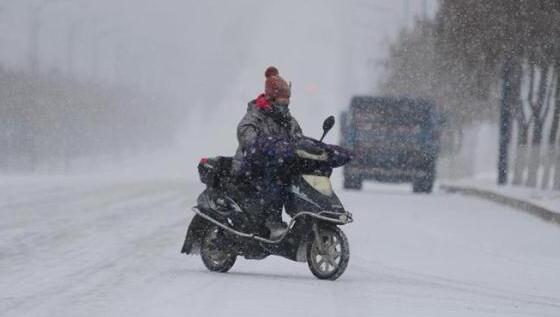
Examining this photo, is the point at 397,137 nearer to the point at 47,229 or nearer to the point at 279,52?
the point at 47,229

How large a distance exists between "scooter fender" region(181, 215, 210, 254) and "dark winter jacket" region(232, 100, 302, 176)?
0.74 metres

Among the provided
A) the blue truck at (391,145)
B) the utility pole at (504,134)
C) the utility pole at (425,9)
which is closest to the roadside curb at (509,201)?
the utility pole at (504,134)

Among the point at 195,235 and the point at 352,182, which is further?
the point at 352,182

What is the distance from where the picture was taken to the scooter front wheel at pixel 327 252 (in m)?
11.1

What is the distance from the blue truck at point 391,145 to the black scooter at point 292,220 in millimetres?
21211

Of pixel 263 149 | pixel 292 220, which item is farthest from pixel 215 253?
pixel 263 149

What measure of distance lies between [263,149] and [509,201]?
16544mm

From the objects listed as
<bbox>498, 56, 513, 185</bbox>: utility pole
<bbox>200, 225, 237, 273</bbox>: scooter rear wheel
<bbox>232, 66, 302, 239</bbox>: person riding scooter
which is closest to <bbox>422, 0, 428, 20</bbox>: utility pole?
<bbox>498, 56, 513, 185</bbox>: utility pole

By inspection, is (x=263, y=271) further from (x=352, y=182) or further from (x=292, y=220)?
(x=352, y=182)

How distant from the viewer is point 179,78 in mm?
183625

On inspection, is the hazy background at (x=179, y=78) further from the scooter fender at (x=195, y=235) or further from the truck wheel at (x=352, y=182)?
the scooter fender at (x=195, y=235)

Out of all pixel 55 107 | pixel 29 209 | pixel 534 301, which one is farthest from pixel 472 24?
pixel 55 107

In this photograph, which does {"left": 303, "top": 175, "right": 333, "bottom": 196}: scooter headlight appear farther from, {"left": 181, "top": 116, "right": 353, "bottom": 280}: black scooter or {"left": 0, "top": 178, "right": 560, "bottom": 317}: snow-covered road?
{"left": 0, "top": 178, "right": 560, "bottom": 317}: snow-covered road

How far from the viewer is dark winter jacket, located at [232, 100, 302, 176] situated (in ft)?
36.0
